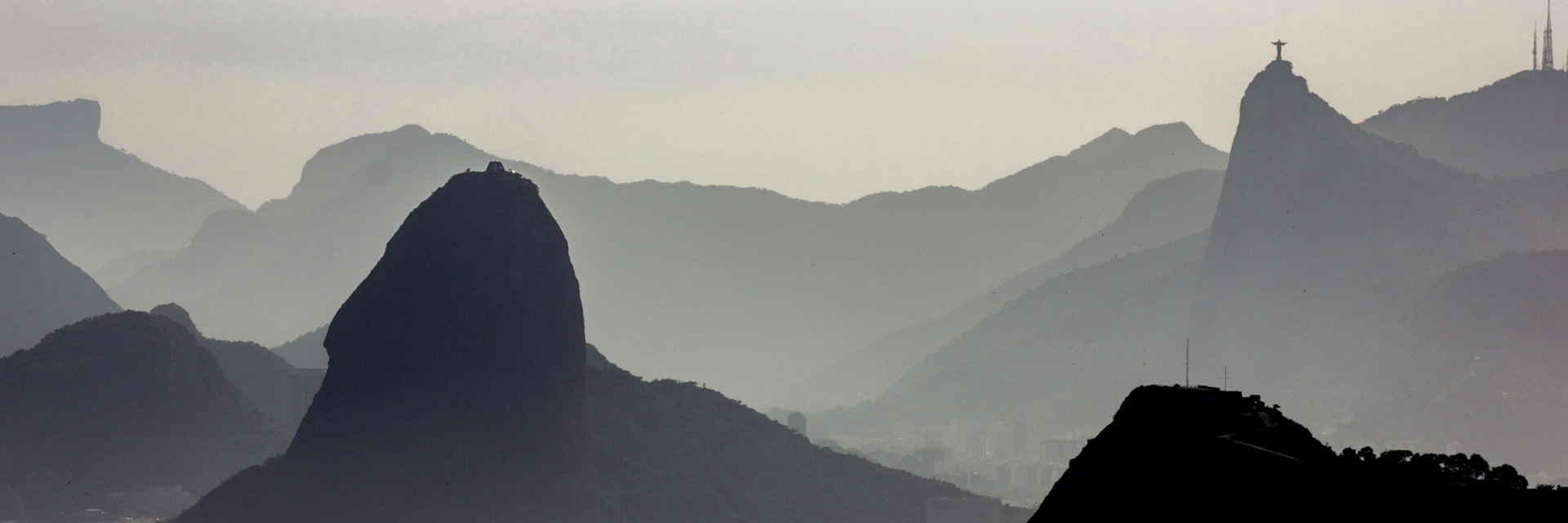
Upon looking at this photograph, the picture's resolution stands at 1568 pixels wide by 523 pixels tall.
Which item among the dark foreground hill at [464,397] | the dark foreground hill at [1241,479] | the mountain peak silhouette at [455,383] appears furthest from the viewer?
the mountain peak silhouette at [455,383]

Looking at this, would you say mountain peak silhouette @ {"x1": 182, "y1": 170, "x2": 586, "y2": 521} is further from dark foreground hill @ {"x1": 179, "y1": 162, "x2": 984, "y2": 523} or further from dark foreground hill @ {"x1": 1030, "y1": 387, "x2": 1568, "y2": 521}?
dark foreground hill @ {"x1": 1030, "y1": 387, "x2": 1568, "y2": 521}

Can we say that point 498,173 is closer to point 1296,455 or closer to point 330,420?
point 330,420

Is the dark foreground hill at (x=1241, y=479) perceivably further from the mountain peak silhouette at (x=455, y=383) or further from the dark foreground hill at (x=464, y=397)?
the mountain peak silhouette at (x=455, y=383)

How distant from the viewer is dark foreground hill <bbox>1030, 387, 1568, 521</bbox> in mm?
36000

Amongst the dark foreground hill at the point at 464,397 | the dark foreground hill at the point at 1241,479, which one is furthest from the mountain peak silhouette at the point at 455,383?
the dark foreground hill at the point at 1241,479

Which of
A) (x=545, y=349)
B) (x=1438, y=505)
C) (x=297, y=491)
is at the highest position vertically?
(x=545, y=349)

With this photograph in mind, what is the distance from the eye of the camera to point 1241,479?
36344mm

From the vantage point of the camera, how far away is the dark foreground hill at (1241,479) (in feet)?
118

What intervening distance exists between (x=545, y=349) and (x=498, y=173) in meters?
16.3

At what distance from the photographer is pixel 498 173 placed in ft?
630

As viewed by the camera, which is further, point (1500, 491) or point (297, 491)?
point (297, 491)

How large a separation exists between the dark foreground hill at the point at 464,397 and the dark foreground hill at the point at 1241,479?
14222 centimetres

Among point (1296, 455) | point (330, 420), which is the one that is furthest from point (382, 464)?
point (1296, 455)

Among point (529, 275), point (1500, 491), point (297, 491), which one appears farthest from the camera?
point (529, 275)
